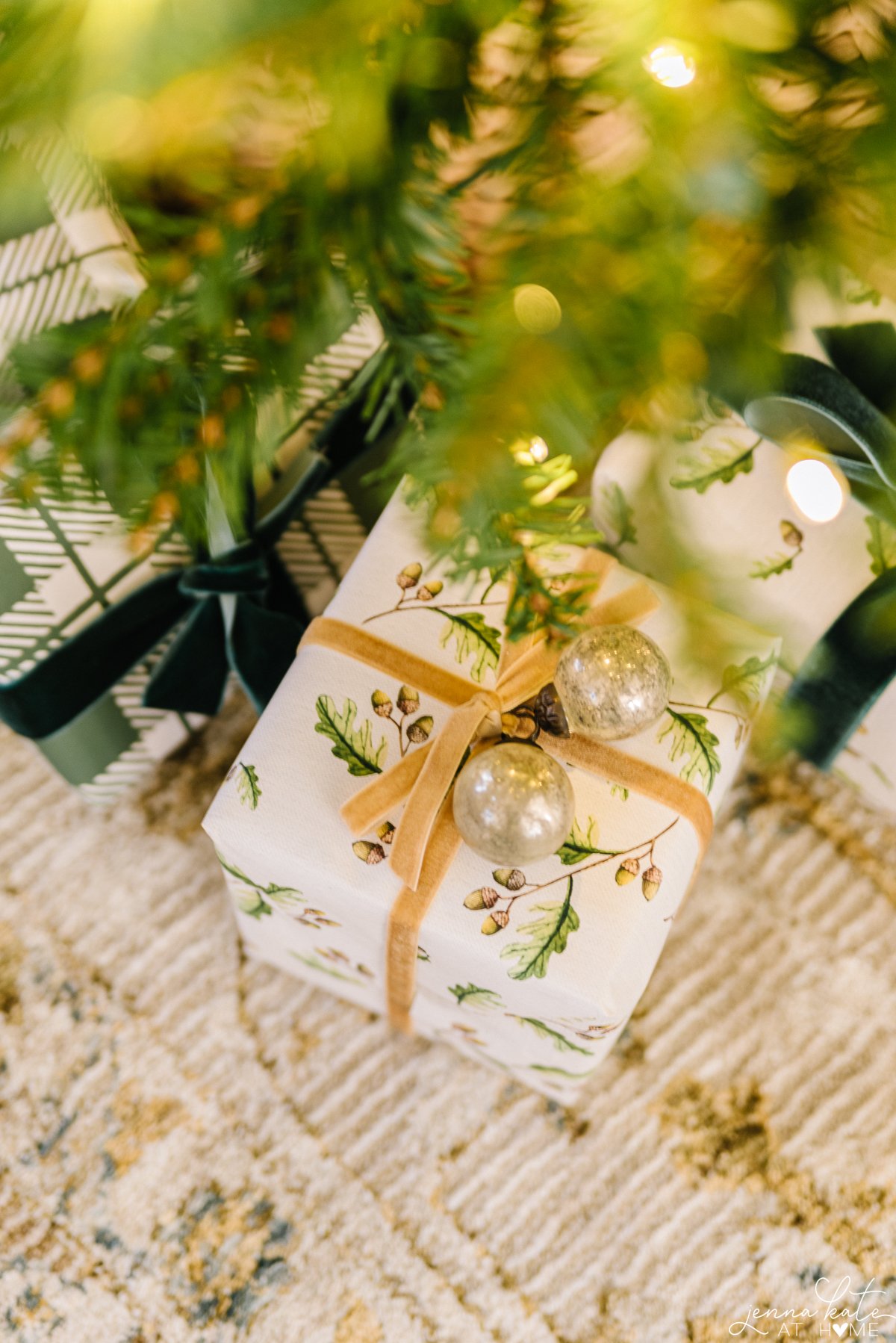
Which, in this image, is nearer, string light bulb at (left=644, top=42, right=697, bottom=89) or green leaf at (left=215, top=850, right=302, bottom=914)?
string light bulb at (left=644, top=42, right=697, bottom=89)

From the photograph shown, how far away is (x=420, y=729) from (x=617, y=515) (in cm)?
20

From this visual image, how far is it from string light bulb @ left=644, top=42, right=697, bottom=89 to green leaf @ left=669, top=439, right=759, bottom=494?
11.4 inches

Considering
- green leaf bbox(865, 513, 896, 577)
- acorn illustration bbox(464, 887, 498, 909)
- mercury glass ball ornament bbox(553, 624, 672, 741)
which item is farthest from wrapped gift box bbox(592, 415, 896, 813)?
acorn illustration bbox(464, 887, 498, 909)

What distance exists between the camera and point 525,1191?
2.02ft

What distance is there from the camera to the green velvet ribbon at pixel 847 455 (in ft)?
1.45

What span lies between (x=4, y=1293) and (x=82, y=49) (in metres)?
0.69

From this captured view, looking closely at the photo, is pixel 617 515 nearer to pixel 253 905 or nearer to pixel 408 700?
pixel 408 700

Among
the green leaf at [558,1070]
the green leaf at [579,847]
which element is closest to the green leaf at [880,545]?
the green leaf at [579,847]

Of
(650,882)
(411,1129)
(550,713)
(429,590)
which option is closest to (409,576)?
(429,590)

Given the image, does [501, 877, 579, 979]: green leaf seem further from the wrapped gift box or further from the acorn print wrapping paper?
the wrapped gift box

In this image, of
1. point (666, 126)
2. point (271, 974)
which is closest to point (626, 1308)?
point (271, 974)

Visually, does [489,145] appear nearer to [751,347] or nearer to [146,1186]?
[751,347]

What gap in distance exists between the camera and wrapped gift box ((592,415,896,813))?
0.54m

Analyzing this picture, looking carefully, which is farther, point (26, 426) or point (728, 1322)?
point (728, 1322)
